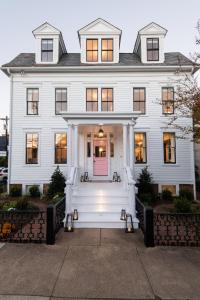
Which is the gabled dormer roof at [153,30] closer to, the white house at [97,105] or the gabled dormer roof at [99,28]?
the white house at [97,105]

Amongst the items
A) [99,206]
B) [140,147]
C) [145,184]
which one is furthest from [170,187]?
[99,206]

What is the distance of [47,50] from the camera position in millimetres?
12828

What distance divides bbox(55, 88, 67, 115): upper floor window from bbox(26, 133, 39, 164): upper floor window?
2367 mm

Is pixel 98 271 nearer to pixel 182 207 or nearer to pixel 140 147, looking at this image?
pixel 182 207

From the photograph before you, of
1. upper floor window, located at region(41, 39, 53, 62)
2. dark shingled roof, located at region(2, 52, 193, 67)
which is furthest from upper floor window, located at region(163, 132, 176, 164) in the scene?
upper floor window, located at region(41, 39, 53, 62)

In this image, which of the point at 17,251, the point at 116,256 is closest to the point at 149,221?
the point at 116,256

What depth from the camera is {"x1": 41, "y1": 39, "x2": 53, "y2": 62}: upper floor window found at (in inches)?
504

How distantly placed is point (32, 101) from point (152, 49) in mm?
8714

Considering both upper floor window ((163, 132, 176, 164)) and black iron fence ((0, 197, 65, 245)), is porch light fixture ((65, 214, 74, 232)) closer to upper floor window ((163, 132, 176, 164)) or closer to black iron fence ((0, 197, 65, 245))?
black iron fence ((0, 197, 65, 245))

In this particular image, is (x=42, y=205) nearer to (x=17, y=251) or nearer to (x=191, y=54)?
(x=17, y=251)

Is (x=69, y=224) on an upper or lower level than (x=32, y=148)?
lower

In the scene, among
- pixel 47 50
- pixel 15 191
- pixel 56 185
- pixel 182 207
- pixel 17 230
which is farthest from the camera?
pixel 47 50

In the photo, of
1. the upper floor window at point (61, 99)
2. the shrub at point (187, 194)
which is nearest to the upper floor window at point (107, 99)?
the upper floor window at point (61, 99)

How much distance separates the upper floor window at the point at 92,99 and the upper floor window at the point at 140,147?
333 cm
